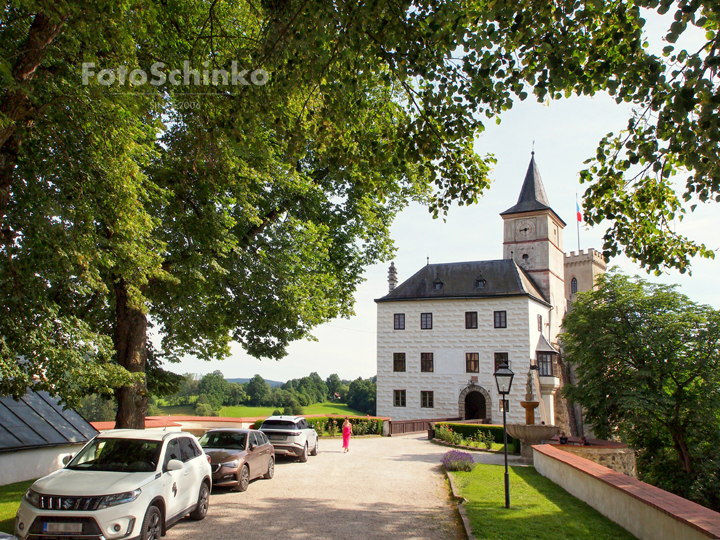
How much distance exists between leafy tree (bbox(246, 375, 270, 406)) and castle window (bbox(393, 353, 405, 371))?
47636 mm

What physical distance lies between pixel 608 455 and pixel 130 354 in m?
16.3

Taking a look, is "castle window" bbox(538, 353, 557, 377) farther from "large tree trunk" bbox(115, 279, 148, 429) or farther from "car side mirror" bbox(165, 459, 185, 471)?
"car side mirror" bbox(165, 459, 185, 471)

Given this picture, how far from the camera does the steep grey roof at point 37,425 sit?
42.7ft

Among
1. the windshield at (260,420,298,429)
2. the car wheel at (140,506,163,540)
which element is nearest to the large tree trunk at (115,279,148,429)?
the windshield at (260,420,298,429)

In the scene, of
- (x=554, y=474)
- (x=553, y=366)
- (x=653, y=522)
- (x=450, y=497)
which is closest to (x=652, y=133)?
(x=653, y=522)

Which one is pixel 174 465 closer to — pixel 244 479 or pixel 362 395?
pixel 244 479

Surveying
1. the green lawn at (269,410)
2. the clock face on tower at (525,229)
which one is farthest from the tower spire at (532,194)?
the green lawn at (269,410)

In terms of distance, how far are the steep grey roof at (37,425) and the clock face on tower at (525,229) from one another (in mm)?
41185

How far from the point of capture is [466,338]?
42.6 meters

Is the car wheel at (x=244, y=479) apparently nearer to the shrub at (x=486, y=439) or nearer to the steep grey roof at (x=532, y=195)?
the shrub at (x=486, y=439)

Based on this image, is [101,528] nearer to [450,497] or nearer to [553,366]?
[450,497]

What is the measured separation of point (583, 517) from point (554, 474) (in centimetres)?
485

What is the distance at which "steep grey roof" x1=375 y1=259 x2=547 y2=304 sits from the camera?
43.2 m

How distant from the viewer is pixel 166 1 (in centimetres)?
1042
